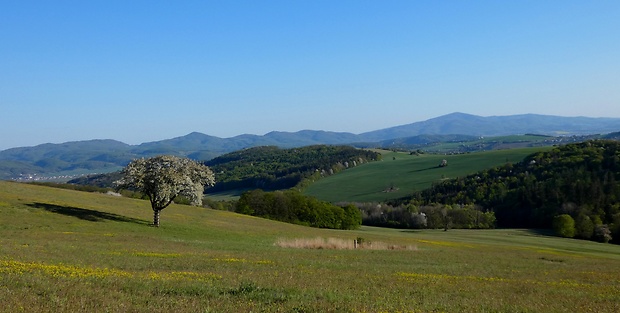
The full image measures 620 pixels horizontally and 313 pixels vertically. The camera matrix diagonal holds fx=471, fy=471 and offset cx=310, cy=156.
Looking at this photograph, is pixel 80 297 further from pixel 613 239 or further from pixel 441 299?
pixel 613 239

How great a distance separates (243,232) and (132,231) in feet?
47.5

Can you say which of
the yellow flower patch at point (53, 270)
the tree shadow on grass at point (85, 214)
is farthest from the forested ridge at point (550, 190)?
the yellow flower patch at point (53, 270)

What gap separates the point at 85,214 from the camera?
50.3m

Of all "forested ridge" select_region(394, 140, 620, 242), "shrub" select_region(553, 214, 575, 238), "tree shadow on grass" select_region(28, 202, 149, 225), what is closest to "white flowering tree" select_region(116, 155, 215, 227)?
"tree shadow on grass" select_region(28, 202, 149, 225)

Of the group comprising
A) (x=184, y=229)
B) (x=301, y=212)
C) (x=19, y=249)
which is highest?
(x=19, y=249)

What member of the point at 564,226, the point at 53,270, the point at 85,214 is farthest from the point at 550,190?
the point at 53,270

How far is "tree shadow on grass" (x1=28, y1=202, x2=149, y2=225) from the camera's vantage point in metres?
48.7

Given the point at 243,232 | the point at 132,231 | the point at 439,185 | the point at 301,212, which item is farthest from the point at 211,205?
the point at 439,185

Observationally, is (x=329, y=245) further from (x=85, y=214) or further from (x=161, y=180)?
(x=85, y=214)

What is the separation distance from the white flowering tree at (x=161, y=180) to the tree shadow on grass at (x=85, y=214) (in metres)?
3.37

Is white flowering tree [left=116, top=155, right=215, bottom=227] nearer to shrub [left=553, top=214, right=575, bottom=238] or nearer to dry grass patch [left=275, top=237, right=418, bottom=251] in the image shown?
dry grass patch [left=275, top=237, right=418, bottom=251]

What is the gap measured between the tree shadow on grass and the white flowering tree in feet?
11.1

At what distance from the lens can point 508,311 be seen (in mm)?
14375

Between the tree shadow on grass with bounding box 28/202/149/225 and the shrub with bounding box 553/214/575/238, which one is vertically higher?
the tree shadow on grass with bounding box 28/202/149/225
